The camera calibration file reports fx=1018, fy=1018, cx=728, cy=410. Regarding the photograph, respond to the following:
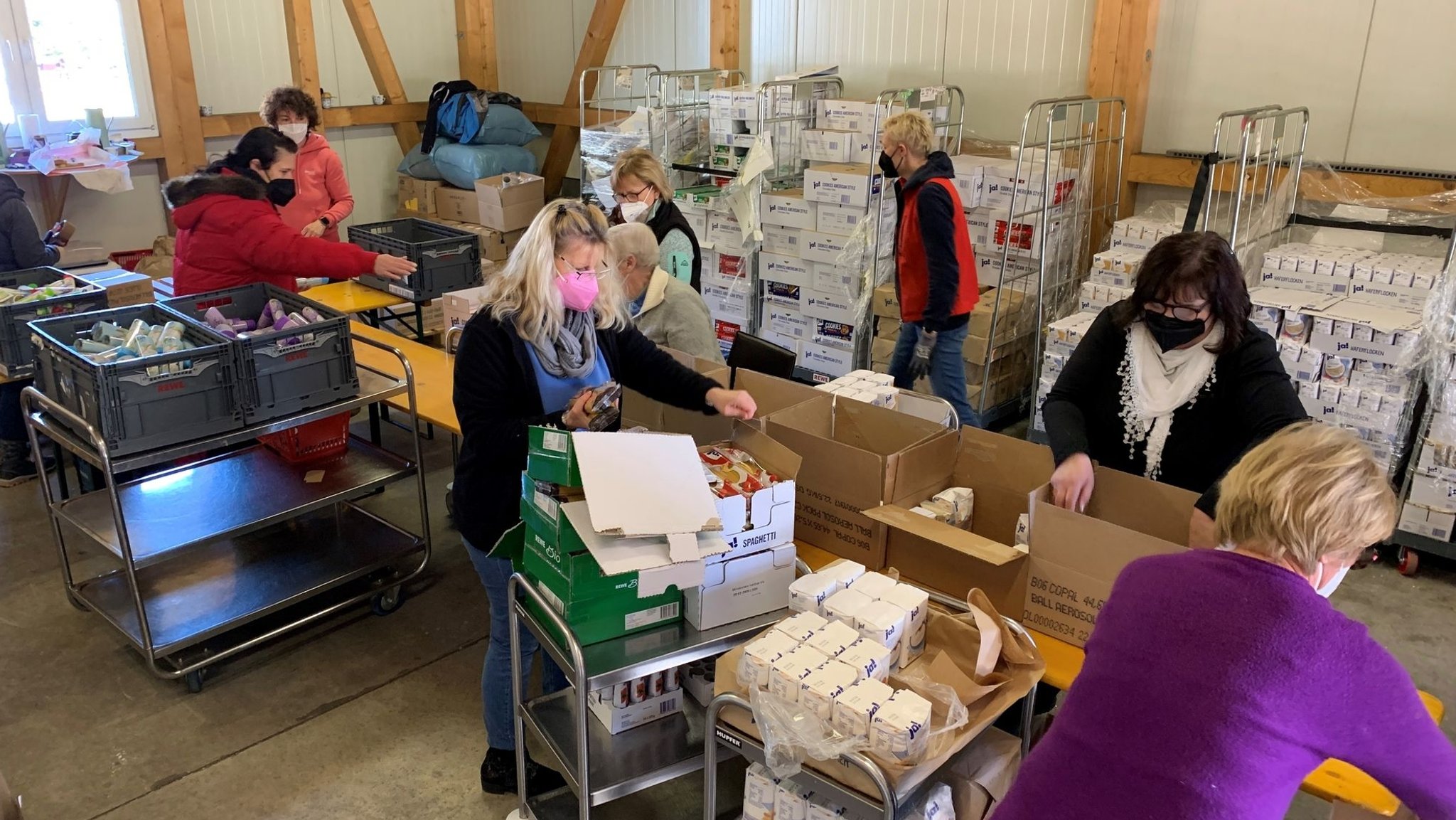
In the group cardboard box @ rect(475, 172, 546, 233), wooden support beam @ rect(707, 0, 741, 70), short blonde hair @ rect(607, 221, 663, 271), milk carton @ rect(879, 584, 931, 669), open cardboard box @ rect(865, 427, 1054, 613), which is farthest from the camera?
cardboard box @ rect(475, 172, 546, 233)

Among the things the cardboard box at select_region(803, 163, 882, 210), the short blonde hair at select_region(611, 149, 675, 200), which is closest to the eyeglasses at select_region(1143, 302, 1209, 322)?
the short blonde hair at select_region(611, 149, 675, 200)

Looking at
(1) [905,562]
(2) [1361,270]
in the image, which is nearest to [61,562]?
(1) [905,562]

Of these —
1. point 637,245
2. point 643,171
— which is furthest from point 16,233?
point 637,245

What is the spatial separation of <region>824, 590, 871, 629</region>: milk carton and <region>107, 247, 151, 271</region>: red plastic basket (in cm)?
631

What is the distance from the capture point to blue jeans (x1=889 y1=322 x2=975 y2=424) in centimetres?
435

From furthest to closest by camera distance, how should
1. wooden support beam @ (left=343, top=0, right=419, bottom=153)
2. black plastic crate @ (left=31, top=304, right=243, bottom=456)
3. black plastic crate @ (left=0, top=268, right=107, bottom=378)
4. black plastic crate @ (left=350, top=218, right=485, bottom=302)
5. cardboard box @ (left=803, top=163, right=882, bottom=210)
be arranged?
wooden support beam @ (left=343, top=0, right=419, bottom=153) → cardboard box @ (left=803, top=163, right=882, bottom=210) → black plastic crate @ (left=350, top=218, right=485, bottom=302) → black plastic crate @ (left=0, top=268, right=107, bottom=378) → black plastic crate @ (left=31, top=304, right=243, bottom=456)

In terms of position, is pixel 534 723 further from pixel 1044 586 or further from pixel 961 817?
pixel 1044 586

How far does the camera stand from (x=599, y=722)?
245 centimetres

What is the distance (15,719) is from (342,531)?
1.14 m

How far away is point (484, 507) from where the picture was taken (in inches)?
94.3

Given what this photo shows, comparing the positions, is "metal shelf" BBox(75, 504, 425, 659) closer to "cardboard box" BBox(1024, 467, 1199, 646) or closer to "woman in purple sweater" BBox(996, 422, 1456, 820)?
"cardboard box" BBox(1024, 467, 1199, 646)

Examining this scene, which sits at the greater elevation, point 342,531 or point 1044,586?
point 1044,586

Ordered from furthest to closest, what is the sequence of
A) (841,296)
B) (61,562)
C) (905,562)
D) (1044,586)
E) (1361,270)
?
(841,296)
(1361,270)
(61,562)
(905,562)
(1044,586)

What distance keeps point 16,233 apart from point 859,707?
15.1 feet
